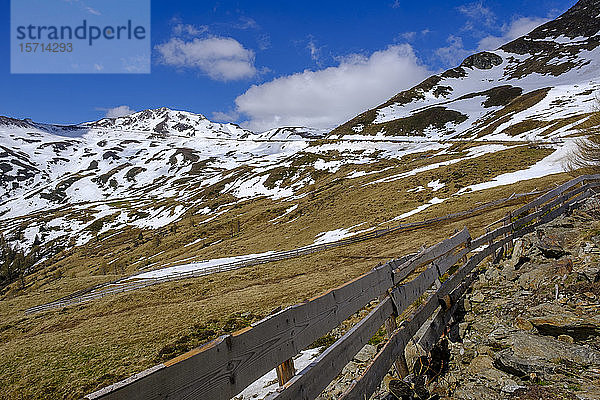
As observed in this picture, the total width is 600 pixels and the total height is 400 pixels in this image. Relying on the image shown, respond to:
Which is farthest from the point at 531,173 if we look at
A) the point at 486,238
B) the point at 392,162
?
the point at 392,162

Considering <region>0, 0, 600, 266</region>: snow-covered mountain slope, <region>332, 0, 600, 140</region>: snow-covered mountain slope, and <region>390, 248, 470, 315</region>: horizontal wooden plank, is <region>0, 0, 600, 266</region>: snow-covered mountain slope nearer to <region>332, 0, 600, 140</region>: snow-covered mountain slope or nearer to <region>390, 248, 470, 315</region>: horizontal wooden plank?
<region>332, 0, 600, 140</region>: snow-covered mountain slope

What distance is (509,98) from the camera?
450 ft

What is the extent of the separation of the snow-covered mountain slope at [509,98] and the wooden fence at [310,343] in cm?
7482

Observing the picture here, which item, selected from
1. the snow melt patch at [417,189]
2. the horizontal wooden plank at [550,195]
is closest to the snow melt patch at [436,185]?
the snow melt patch at [417,189]

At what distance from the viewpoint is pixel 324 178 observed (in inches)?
3479

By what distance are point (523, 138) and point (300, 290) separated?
8006 cm

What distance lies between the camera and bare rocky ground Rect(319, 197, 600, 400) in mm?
4035

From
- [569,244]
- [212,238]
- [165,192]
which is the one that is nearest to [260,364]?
[569,244]

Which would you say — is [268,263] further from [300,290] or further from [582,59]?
[582,59]

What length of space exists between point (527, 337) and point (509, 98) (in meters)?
161

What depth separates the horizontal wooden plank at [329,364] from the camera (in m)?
2.81

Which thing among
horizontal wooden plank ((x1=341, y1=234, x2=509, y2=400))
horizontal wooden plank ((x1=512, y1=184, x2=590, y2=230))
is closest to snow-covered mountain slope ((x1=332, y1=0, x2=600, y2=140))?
horizontal wooden plank ((x1=512, y1=184, x2=590, y2=230))

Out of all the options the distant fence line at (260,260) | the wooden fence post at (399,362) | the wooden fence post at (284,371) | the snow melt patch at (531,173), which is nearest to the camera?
the wooden fence post at (284,371)

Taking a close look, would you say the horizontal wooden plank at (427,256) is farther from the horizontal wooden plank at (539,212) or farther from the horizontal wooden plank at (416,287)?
the horizontal wooden plank at (539,212)
